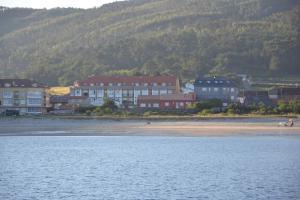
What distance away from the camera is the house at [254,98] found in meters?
78.6

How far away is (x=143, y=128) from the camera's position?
178 feet

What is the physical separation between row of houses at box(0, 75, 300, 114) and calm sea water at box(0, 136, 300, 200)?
29.3 meters

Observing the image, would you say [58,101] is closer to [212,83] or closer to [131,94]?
[131,94]

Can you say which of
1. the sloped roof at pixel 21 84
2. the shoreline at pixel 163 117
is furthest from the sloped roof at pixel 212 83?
the shoreline at pixel 163 117

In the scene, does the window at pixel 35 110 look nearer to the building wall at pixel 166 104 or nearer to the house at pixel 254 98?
the building wall at pixel 166 104

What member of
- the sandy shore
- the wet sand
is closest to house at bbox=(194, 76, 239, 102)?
the wet sand

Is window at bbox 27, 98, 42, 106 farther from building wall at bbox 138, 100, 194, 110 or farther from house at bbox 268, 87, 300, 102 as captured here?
house at bbox 268, 87, 300, 102

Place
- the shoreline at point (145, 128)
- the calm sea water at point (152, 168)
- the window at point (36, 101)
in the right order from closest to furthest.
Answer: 1. the calm sea water at point (152, 168)
2. the shoreline at point (145, 128)
3. the window at point (36, 101)

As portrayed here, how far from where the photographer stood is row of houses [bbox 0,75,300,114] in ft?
253

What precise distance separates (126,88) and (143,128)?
3220 centimetres

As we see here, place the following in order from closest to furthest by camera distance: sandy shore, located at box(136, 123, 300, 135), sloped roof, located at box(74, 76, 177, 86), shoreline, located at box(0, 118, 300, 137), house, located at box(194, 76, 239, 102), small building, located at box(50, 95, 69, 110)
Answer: sandy shore, located at box(136, 123, 300, 135), shoreline, located at box(0, 118, 300, 137), small building, located at box(50, 95, 69, 110), sloped roof, located at box(74, 76, 177, 86), house, located at box(194, 76, 239, 102)

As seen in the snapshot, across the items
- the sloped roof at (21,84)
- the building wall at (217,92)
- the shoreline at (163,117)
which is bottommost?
the shoreline at (163,117)

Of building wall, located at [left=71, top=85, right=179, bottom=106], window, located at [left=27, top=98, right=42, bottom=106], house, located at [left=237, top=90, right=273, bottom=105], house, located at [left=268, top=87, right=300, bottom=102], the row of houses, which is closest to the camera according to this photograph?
the row of houses

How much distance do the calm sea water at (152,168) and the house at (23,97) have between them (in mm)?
30015
